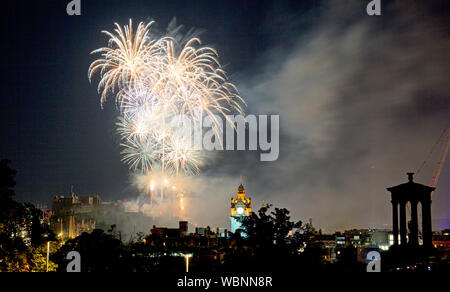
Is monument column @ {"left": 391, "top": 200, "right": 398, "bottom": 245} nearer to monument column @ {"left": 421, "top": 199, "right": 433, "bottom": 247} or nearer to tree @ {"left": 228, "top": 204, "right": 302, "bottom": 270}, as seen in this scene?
monument column @ {"left": 421, "top": 199, "right": 433, "bottom": 247}

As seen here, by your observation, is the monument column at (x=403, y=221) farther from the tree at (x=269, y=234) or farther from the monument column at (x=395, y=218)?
the tree at (x=269, y=234)

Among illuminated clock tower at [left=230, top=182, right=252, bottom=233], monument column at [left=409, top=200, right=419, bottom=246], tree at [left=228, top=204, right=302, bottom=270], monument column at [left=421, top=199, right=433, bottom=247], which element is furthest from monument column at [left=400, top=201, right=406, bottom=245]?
illuminated clock tower at [left=230, top=182, right=252, bottom=233]

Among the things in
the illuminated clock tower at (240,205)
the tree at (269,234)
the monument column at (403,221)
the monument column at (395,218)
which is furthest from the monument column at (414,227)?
the illuminated clock tower at (240,205)

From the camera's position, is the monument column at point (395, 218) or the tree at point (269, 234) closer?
the tree at point (269, 234)

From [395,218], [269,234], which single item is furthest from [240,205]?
[269,234]

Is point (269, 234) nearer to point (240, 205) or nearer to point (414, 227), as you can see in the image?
point (414, 227)

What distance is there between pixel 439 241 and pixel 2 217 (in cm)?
14477

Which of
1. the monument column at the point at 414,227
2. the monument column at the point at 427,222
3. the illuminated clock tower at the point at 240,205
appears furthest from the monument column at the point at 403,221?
the illuminated clock tower at the point at 240,205

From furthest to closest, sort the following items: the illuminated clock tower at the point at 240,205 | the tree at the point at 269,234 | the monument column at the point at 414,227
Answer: the illuminated clock tower at the point at 240,205
the monument column at the point at 414,227
the tree at the point at 269,234

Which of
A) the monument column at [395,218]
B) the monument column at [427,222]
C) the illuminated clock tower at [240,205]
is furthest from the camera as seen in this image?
the illuminated clock tower at [240,205]
